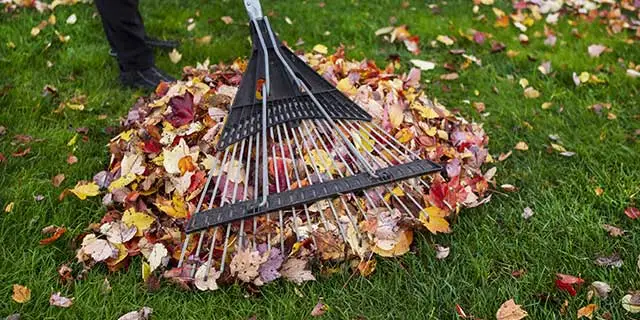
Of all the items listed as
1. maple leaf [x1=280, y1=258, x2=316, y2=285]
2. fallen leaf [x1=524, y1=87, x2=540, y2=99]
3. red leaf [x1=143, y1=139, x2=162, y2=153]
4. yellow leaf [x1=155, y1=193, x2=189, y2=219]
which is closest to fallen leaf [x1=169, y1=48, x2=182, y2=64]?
red leaf [x1=143, y1=139, x2=162, y2=153]

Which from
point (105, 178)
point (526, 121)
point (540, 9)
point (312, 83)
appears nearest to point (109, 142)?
point (105, 178)

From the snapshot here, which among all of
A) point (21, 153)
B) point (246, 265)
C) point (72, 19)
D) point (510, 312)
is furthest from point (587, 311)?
point (72, 19)

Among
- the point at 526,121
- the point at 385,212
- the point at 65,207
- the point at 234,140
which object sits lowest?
the point at 526,121

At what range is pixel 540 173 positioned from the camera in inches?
93.5

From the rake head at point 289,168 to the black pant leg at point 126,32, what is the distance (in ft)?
3.12

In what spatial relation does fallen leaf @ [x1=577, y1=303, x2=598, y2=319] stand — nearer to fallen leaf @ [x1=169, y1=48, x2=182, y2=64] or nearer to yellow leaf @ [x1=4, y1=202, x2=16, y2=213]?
yellow leaf @ [x1=4, y1=202, x2=16, y2=213]

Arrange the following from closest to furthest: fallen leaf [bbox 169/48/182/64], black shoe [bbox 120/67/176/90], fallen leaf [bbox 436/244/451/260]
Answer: fallen leaf [bbox 436/244/451/260], black shoe [bbox 120/67/176/90], fallen leaf [bbox 169/48/182/64]

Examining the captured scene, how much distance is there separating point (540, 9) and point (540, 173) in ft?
7.22

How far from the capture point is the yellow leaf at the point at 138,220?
1945mm

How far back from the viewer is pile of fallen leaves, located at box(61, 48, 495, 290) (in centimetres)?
184

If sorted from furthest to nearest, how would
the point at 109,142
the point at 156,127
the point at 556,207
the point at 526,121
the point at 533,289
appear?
the point at 526,121
the point at 109,142
the point at 156,127
the point at 556,207
the point at 533,289

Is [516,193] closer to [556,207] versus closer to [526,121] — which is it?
[556,207]

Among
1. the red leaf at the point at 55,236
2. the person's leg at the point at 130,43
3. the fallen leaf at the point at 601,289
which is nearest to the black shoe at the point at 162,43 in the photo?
the person's leg at the point at 130,43

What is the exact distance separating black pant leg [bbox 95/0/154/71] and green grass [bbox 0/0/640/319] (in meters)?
0.20
